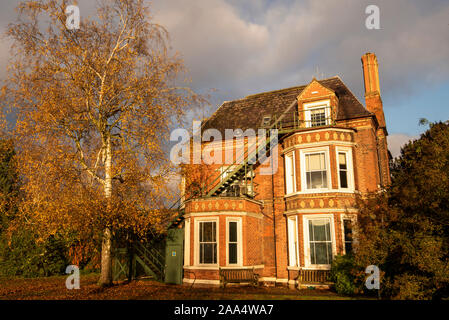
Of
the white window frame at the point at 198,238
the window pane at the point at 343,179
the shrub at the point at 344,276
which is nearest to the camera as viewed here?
the shrub at the point at 344,276

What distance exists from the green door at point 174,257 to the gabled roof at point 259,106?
838 cm

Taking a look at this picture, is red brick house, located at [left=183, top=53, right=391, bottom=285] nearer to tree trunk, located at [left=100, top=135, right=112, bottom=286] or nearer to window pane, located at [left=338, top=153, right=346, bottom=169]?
window pane, located at [left=338, top=153, right=346, bottom=169]

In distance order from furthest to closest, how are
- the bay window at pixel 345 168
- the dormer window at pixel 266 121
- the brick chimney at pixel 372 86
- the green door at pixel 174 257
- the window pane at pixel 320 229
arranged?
the dormer window at pixel 266 121
the brick chimney at pixel 372 86
the green door at pixel 174 257
the bay window at pixel 345 168
the window pane at pixel 320 229

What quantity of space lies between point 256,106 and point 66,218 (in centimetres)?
1586

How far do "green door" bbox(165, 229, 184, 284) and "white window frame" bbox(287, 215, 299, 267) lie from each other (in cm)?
634

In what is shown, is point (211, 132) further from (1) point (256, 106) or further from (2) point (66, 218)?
(2) point (66, 218)

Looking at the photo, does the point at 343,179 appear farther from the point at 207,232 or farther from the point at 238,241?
the point at 207,232

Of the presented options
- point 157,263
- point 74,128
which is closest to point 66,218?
point 74,128

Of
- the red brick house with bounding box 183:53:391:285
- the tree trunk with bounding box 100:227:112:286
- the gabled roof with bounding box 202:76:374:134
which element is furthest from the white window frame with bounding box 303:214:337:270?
the tree trunk with bounding box 100:227:112:286

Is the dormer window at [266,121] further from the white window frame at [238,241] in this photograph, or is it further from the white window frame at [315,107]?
the white window frame at [238,241]

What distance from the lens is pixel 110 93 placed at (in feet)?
56.2

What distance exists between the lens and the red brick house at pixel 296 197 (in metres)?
18.3

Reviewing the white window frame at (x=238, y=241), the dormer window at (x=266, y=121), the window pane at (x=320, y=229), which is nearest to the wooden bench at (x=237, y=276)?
the white window frame at (x=238, y=241)

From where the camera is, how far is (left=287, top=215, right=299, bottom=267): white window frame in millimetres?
19328
